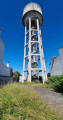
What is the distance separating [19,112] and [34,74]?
11.2 metres

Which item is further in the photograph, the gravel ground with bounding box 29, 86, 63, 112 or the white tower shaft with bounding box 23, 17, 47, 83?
the white tower shaft with bounding box 23, 17, 47, 83

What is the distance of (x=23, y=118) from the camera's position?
1770 millimetres

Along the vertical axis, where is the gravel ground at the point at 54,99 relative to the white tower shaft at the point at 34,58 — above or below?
below

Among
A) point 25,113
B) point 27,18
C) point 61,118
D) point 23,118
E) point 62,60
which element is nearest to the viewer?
point 23,118

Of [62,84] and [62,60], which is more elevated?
[62,60]

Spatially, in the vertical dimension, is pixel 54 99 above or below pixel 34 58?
below

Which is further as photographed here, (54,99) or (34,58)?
(34,58)

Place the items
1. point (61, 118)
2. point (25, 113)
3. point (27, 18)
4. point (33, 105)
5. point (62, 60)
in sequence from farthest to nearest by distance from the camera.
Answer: point (27, 18) < point (62, 60) < point (33, 105) < point (61, 118) < point (25, 113)

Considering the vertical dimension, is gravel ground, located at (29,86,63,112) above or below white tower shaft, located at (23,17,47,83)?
below

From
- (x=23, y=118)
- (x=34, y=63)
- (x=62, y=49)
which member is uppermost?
(x=62, y=49)

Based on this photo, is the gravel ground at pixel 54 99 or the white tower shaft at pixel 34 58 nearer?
the gravel ground at pixel 54 99

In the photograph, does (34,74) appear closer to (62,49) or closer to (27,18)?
(62,49)

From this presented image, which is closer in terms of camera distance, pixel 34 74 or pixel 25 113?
pixel 25 113

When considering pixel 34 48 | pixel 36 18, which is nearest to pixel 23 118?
pixel 34 48
